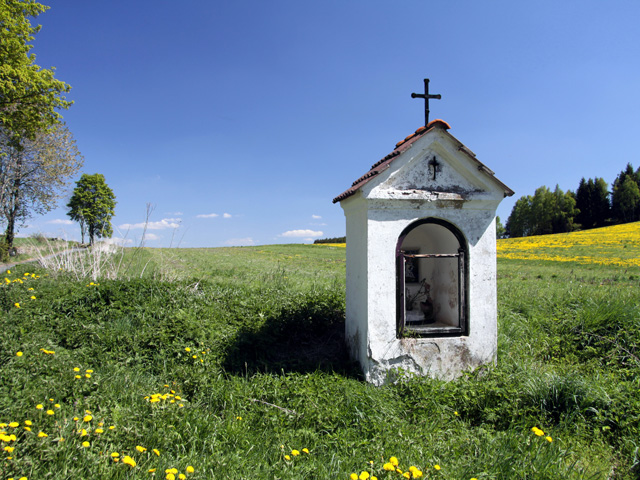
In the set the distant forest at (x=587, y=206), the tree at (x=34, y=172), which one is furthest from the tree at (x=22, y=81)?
the distant forest at (x=587, y=206)

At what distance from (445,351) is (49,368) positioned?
4866 mm

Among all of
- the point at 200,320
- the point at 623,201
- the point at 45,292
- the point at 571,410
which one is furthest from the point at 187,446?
the point at 623,201

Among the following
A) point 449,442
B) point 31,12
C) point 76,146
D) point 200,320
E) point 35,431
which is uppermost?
point 31,12

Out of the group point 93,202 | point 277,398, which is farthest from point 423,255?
point 93,202

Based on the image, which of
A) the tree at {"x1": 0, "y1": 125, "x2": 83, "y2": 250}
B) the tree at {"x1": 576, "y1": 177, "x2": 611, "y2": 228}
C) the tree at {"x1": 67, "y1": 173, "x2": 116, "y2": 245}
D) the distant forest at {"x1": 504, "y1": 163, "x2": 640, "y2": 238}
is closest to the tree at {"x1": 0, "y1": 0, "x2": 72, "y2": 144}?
the tree at {"x1": 0, "y1": 125, "x2": 83, "y2": 250}

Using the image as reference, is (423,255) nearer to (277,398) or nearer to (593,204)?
(277,398)

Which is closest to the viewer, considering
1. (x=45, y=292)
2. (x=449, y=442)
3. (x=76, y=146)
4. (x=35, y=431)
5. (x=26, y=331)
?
(x=35, y=431)

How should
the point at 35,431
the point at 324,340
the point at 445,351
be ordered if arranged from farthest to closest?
the point at 324,340 < the point at 445,351 < the point at 35,431

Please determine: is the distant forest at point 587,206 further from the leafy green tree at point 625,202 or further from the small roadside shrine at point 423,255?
the small roadside shrine at point 423,255

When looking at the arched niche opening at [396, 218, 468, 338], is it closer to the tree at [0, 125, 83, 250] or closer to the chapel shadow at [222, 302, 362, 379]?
the chapel shadow at [222, 302, 362, 379]

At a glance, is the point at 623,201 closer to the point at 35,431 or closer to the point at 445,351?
the point at 445,351

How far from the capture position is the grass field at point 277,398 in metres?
3.04

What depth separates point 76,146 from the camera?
24609 mm

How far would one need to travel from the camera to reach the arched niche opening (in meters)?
4.89
